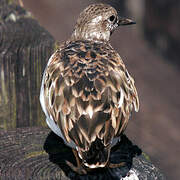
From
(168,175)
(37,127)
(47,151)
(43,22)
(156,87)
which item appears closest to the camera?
(47,151)

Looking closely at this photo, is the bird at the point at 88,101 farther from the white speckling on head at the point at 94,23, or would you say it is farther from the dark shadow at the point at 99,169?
the white speckling on head at the point at 94,23

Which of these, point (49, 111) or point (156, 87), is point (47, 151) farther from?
point (156, 87)

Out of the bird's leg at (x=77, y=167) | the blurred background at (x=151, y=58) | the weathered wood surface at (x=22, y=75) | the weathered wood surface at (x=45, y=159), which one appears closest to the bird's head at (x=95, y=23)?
the weathered wood surface at (x=22, y=75)

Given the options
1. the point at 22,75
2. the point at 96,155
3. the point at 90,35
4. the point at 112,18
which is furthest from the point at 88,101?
the point at 112,18

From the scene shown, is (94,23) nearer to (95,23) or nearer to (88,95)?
(95,23)

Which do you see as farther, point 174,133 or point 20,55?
point 174,133

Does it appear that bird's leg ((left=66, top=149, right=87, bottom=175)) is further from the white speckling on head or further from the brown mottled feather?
the white speckling on head

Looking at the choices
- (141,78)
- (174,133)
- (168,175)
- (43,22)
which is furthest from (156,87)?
(43,22)
